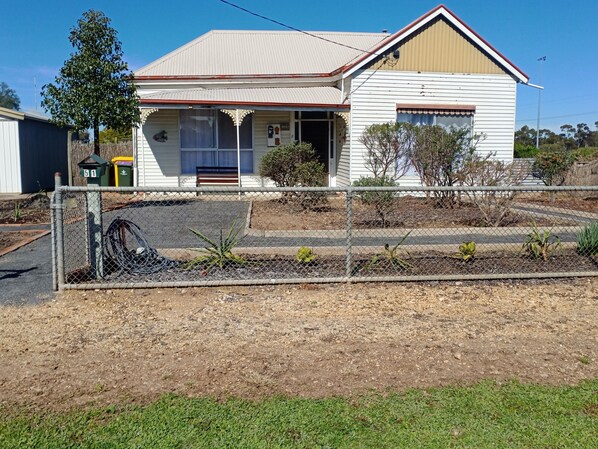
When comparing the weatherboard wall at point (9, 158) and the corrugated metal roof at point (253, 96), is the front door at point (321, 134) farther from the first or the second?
the weatherboard wall at point (9, 158)

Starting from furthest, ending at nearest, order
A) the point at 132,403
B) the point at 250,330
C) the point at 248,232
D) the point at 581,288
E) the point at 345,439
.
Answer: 1. the point at 248,232
2. the point at 581,288
3. the point at 250,330
4. the point at 132,403
5. the point at 345,439

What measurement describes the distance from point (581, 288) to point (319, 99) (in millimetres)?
12224

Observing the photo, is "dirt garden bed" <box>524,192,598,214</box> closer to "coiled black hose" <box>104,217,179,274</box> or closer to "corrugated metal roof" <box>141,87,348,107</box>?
"corrugated metal roof" <box>141,87,348,107</box>

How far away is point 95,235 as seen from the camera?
6570mm

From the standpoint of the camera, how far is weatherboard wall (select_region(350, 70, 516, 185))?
17172 mm

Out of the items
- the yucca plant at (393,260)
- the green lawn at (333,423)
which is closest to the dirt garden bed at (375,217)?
the yucca plant at (393,260)

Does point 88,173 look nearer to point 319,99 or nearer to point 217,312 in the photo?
point 217,312

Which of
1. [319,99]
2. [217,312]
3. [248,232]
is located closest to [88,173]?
[248,232]

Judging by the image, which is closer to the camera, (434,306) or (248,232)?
(434,306)

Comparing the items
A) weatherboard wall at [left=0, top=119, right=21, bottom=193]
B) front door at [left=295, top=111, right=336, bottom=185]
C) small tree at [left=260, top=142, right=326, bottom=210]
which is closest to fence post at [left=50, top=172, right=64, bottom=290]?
small tree at [left=260, top=142, right=326, bottom=210]

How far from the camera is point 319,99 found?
17609 millimetres

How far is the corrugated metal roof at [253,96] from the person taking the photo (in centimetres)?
1664

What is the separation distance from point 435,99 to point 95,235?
13.5 metres

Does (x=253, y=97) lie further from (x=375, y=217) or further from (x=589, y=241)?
(x=589, y=241)
